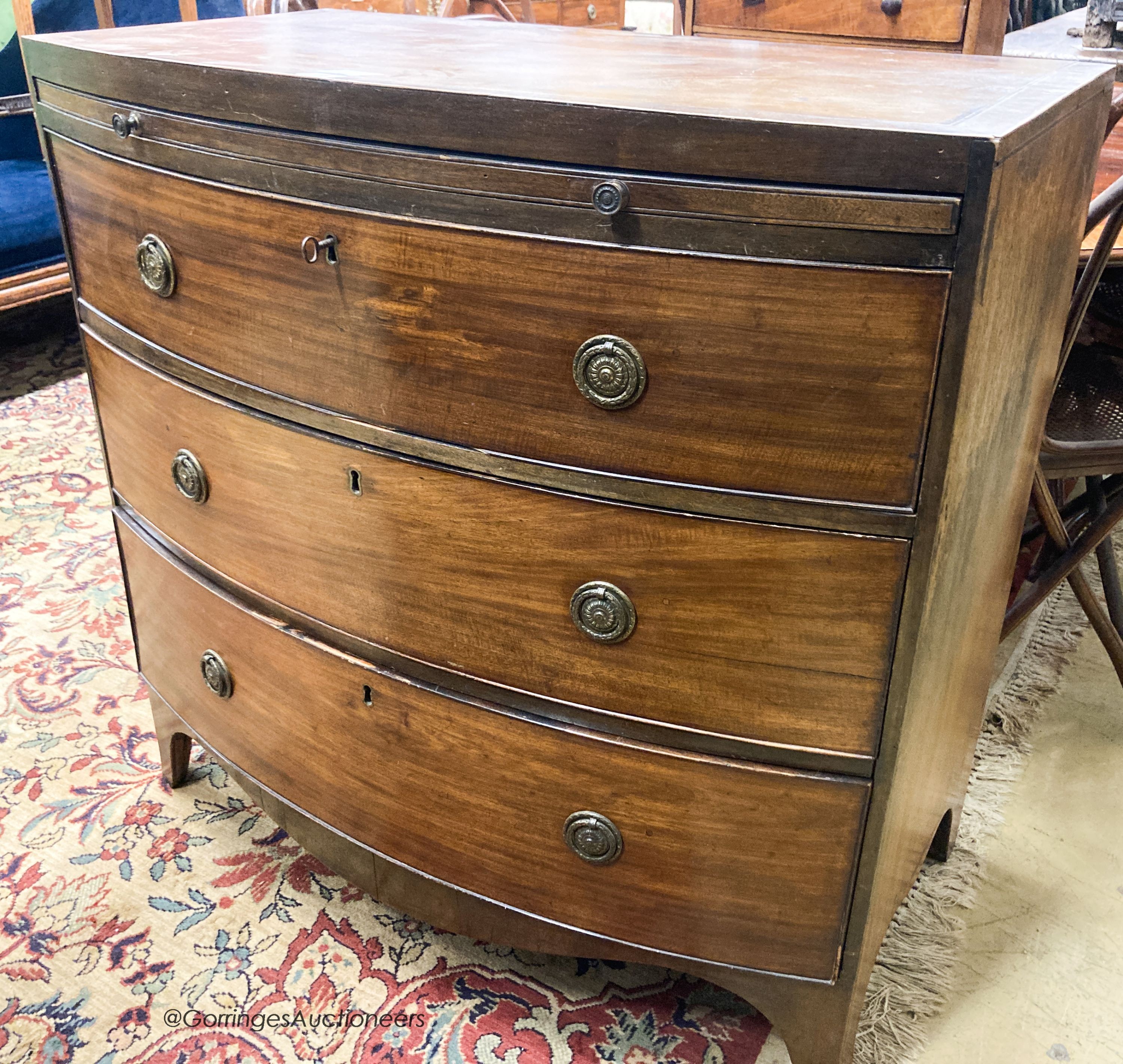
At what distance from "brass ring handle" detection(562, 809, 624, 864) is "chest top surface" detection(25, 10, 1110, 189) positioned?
2.08 feet

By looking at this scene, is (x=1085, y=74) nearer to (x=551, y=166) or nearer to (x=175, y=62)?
(x=551, y=166)

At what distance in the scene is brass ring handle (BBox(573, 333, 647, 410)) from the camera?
91 centimetres

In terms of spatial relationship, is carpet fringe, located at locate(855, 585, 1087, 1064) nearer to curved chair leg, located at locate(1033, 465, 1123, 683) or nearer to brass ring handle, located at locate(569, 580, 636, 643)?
curved chair leg, located at locate(1033, 465, 1123, 683)

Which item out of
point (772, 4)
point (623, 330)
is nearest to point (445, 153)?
point (623, 330)

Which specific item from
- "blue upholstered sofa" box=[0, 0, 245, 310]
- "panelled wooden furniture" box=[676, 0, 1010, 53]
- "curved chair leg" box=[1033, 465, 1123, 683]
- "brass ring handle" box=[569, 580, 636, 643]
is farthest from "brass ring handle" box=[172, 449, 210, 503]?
"blue upholstered sofa" box=[0, 0, 245, 310]

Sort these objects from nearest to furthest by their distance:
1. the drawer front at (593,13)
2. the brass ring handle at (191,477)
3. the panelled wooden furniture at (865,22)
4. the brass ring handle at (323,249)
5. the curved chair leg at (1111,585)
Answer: the brass ring handle at (323,249) → the brass ring handle at (191,477) → the panelled wooden furniture at (865,22) → the curved chair leg at (1111,585) → the drawer front at (593,13)

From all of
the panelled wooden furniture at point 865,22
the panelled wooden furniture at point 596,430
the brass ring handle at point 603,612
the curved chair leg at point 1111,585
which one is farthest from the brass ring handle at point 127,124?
the curved chair leg at point 1111,585

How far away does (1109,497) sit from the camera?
1.76 metres

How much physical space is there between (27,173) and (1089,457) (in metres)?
3.11

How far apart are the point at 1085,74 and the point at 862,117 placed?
41 cm

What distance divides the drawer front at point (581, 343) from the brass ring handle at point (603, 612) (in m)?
0.12

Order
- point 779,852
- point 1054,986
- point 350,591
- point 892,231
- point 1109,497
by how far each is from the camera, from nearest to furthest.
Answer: point 892,231 < point 779,852 < point 350,591 < point 1054,986 < point 1109,497

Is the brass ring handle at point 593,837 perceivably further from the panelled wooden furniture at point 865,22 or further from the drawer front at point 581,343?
the panelled wooden furniture at point 865,22

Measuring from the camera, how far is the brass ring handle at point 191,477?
1274 mm
